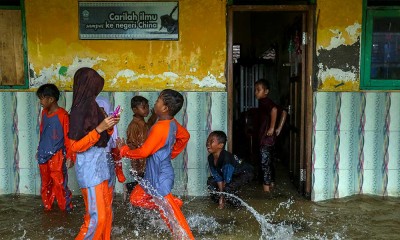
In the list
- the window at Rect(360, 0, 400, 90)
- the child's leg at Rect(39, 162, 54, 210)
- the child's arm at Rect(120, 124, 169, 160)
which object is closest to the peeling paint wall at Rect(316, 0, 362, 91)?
the window at Rect(360, 0, 400, 90)

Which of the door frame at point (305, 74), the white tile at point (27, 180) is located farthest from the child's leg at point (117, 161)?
the white tile at point (27, 180)

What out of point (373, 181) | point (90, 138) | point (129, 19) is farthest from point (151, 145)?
point (373, 181)

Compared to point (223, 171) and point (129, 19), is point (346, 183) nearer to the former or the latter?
point (223, 171)

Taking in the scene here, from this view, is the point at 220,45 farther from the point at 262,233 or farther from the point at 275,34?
the point at 275,34

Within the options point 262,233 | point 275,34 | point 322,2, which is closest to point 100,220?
point 262,233

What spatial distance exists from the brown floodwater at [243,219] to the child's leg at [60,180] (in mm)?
124

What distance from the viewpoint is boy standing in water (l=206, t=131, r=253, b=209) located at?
16.5 feet

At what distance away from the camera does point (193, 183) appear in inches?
218

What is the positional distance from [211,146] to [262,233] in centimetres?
115

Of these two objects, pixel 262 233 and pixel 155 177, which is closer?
pixel 155 177

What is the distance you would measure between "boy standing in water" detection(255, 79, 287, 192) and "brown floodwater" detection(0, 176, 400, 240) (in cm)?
39

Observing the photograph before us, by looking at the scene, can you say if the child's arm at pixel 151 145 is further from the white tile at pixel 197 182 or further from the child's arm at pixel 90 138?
the white tile at pixel 197 182

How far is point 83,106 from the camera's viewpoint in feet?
10.6

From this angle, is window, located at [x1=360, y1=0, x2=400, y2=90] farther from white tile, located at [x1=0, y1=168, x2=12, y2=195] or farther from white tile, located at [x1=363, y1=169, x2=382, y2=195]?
white tile, located at [x1=0, y1=168, x2=12, y2=195]
